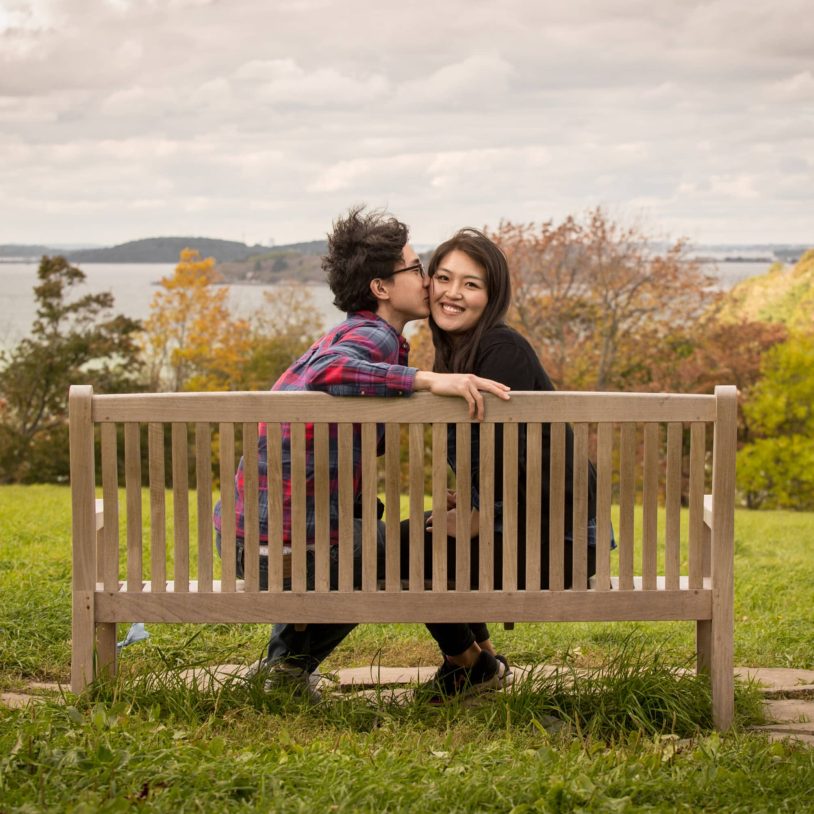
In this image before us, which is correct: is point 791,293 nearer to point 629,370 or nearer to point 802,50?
point 802,50

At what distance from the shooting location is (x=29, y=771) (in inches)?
108

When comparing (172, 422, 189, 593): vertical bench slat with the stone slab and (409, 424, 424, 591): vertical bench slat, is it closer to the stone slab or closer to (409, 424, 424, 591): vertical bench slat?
(409, 424, 424, 591): vertical bench slat

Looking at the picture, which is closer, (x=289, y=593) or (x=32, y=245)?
(x=289, y=593)

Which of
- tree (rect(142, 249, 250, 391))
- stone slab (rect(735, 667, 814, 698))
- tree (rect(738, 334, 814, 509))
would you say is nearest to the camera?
stone slab (rect(735, 667, 814, 698))

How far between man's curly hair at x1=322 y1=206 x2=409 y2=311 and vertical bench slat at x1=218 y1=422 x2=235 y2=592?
0.64 m

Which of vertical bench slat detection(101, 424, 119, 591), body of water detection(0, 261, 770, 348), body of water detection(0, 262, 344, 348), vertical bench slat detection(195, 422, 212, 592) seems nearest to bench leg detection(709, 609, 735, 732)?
vertical bench slat detection(195, 422, 212, 592)

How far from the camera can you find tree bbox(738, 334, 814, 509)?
28234 mm

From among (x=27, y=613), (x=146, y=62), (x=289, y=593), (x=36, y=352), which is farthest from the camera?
(x=146, y=62)

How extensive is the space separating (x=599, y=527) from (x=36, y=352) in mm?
27286

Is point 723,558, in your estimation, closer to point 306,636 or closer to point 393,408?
point 393,408

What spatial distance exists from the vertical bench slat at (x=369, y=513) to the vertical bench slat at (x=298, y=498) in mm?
188

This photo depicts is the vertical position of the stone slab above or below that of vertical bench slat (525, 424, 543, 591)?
below

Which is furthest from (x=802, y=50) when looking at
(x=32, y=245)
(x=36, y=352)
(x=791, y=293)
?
(x=36, y=352)

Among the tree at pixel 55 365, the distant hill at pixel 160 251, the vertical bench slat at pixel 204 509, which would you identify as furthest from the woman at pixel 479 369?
the distant hill at pixel 160 251
